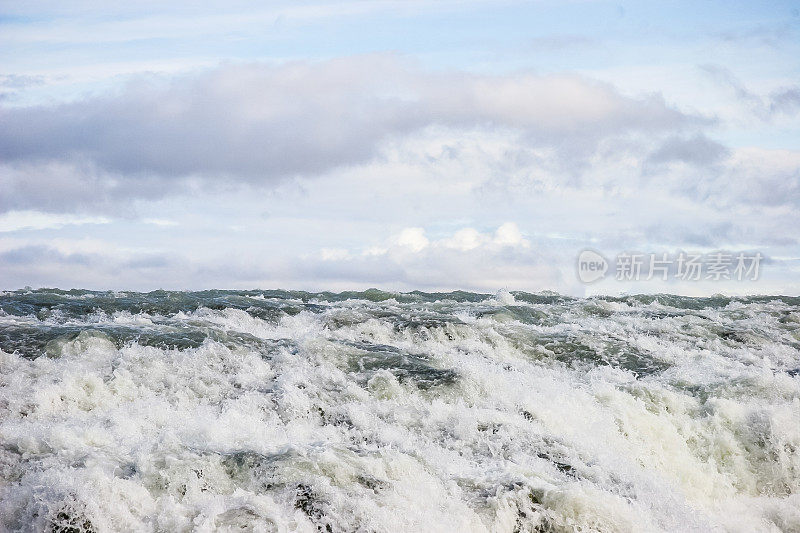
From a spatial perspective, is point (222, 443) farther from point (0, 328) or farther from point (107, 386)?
point (0, 328)

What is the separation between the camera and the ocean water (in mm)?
7328

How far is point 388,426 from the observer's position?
9.85 m

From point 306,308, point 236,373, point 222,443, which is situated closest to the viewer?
point 222,443

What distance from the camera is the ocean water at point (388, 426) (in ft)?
24.0

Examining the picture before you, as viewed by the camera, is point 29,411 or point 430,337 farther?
point 430,337

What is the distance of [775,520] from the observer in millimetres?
8969

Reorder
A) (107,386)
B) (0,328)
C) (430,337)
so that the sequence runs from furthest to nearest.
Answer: (430,337), (0,328), (107,386)

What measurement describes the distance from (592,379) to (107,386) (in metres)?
8.13

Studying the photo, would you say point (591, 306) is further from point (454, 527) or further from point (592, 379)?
point (454, 527)

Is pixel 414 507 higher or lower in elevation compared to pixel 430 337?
lower

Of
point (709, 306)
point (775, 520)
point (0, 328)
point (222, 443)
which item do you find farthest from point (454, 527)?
point (709, 306)

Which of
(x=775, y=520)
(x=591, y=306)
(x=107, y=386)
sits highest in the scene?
(x=591, y=306)

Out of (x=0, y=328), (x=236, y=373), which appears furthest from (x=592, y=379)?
(x=0, y=328)

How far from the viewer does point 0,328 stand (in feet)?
46.4
